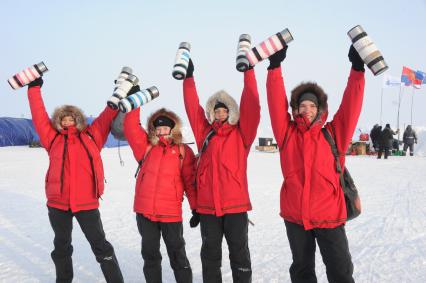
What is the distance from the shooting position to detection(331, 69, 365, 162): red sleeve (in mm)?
2926

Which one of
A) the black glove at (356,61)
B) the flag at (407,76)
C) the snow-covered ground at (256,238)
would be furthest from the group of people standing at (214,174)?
the flag at (407,76)

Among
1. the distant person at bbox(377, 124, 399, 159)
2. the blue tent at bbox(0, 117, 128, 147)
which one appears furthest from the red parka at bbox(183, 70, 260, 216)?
the blue tent at bbox(0, 117, 128, 147)

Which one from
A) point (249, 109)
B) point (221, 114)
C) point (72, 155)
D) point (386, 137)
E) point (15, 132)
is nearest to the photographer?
point (249, 109)

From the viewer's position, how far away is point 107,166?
14172 millimetres

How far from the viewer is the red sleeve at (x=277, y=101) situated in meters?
3.11

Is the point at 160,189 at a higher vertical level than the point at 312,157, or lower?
lower

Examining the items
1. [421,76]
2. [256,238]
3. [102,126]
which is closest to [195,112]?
[102,126]

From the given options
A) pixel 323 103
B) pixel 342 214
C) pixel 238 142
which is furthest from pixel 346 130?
pixel 238 142

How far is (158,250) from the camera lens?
3.64 metres

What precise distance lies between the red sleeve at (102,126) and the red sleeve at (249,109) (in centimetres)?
123

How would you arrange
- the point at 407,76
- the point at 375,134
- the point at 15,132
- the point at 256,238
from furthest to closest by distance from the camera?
the point at 407,76 < the point at 15,132 < the point at 375,134 < the point at 256,238

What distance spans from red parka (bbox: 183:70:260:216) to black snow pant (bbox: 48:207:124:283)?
0.95 meters

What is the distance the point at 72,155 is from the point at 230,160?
1429 millimetres

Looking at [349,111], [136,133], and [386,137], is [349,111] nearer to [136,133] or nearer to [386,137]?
[136,133]
